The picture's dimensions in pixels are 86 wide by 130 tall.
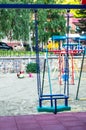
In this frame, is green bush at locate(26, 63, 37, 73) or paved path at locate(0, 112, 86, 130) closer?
paved path at locate(0, 112, 86, 130)

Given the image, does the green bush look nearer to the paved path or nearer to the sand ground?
the sand ground

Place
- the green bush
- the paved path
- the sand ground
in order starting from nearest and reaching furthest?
the paved path
the sand ground
the green bush

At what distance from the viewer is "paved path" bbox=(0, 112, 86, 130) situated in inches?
261

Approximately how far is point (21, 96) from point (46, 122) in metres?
5.23

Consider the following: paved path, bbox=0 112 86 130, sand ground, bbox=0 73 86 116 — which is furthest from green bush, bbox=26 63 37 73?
paved path, bbox=0 112 86 130

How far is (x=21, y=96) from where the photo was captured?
12.3m

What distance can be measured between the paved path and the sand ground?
1.08 m

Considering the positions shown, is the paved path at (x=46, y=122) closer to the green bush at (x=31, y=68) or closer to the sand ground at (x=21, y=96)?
the sand ground at (x=21, y=96)

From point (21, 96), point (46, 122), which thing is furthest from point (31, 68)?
point (46, 122)

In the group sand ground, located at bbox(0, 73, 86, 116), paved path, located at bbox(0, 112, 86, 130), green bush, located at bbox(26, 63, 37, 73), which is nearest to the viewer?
paved path, located at bbox(0, 112, 86, 130)

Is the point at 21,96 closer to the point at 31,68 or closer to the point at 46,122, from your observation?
the point at 46,122

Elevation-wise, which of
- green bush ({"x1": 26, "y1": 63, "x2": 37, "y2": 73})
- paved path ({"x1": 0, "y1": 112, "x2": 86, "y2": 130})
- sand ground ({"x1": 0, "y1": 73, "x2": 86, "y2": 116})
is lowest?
green bush ({"x1": 26, "y1": 63, "x2": 37, "y2": 73})

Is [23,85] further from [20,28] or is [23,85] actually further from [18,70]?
[20,28]

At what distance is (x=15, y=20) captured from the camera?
85.8ft
